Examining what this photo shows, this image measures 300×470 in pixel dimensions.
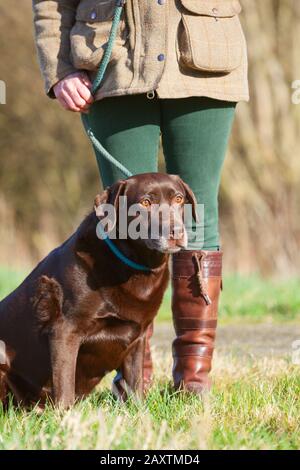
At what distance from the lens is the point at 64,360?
312 cm

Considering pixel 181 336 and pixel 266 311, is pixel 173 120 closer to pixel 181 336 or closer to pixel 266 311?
pixel 181 336

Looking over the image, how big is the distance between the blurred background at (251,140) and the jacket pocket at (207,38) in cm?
628

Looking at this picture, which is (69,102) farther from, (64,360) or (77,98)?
(64,360)

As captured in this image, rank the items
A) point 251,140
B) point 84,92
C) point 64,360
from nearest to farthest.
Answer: point 64,360 < point 84,92 < point 251,140

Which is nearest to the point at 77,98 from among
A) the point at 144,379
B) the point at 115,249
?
the point at 115,249

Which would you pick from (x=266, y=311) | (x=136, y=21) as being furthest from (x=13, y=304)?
(x=266, y=311)

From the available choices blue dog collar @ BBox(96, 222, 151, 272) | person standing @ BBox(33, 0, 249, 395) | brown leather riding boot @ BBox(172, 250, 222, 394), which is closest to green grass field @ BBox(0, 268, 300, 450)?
brown leather riding boot @ BBox(172, 250, 222, 394)

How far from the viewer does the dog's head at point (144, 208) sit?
3.10m

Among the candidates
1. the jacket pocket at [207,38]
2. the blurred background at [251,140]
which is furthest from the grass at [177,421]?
the blurred background at [251,140]

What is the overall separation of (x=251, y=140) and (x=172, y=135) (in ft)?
22.5

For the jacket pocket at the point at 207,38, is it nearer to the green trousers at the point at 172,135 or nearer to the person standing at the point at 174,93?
the person standing at the point at 174,93

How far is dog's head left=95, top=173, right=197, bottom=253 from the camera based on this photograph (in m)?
3.10

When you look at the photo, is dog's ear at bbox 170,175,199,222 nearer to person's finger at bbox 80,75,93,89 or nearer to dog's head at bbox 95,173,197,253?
dog's head at bbox 95,173,197,253

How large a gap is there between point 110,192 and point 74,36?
0.62 metres
